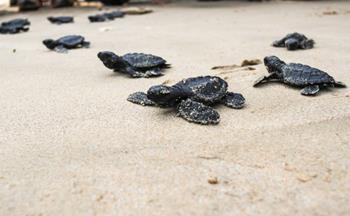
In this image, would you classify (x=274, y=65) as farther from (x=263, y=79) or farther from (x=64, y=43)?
(x=64, y=43)

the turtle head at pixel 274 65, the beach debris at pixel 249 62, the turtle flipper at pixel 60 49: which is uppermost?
the turtle head at pixel 274 65

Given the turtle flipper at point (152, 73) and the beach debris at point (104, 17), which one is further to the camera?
the beach debris at point (104, 17)

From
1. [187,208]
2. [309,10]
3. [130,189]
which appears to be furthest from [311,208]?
[309,10]

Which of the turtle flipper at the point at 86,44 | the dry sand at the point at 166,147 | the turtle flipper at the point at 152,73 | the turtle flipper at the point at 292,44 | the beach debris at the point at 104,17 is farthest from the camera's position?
the beach debris at the point at 104,17

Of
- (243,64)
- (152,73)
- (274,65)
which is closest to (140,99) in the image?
(152,73)

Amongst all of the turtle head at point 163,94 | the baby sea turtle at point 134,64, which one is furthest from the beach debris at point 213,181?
the baby sea turtle at point 134,64

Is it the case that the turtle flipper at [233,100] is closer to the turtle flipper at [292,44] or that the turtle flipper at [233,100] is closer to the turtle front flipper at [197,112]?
the turtle front flipper at [197,112]
